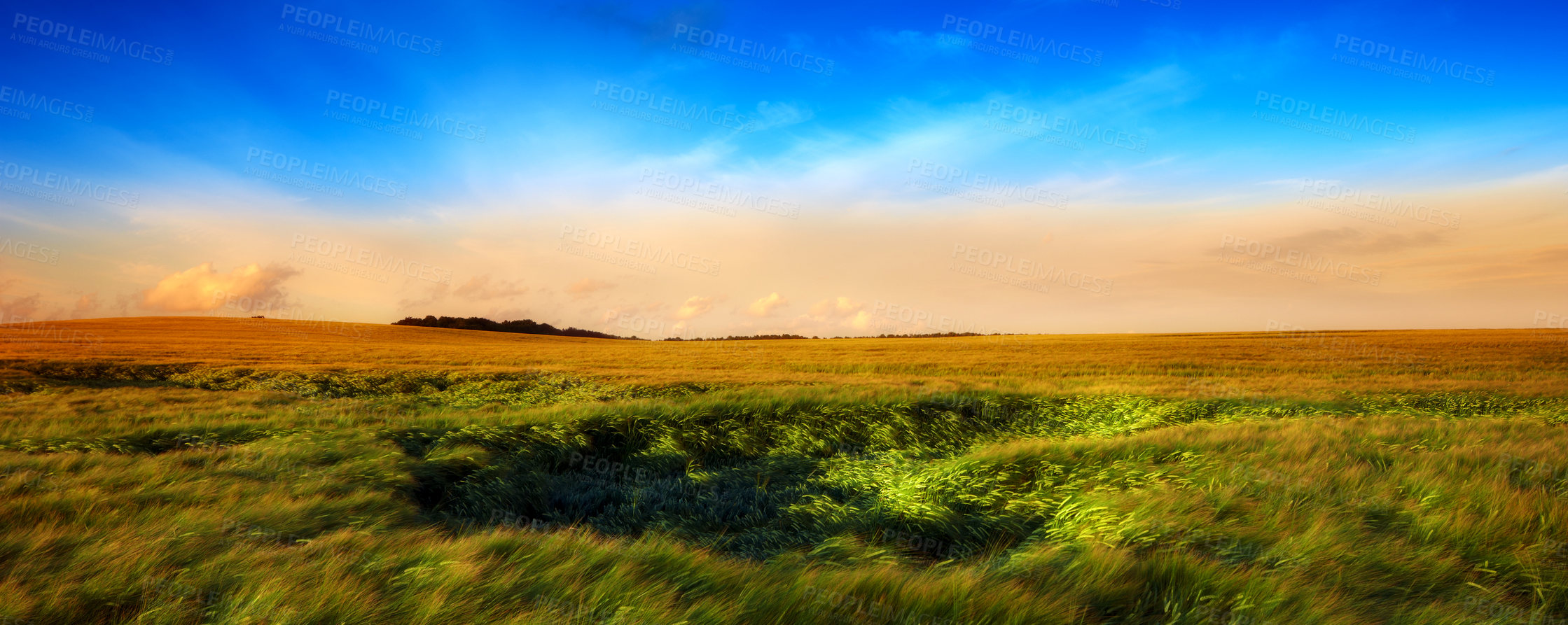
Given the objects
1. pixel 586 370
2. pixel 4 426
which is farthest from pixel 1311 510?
pixel 586 370

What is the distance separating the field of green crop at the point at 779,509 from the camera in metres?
3.10

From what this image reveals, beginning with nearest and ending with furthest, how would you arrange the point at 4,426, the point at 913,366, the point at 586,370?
the point at 4,426 → the point at 586,370 → the point at 913,366

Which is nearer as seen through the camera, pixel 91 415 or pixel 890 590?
pixel 890 590

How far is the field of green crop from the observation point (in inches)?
122

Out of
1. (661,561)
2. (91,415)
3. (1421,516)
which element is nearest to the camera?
(661,561)

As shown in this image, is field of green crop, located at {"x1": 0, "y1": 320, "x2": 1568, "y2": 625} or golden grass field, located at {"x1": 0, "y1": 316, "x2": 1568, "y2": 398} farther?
golden grass field, located at {"x1": 0, "y1": 316, "x2": 1568, "y2": 398}

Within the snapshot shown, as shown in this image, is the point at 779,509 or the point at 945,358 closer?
the point at 779,509

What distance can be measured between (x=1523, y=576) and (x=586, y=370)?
20104 mm

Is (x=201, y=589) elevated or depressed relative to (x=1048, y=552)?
elevated

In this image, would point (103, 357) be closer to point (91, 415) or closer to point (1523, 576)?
point (91, 415)

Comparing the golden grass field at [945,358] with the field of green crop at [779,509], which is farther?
the golden grass field at [945,358]

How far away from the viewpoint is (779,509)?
247 inches

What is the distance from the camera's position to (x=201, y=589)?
293 centimetres

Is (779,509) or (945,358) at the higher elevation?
(945,358)
